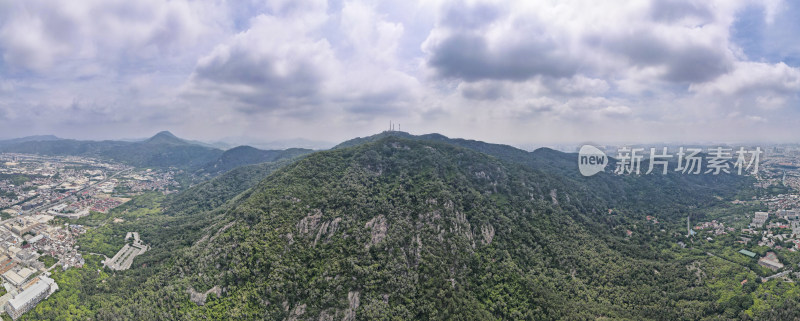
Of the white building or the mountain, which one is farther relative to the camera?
the mountain

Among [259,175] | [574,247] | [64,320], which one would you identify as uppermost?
[259,175]

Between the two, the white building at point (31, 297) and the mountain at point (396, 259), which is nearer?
the white building at point (31, 297)

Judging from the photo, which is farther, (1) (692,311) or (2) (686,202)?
(2) (686,202)

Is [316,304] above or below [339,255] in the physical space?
below

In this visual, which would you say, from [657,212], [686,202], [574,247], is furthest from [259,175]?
[686,202]

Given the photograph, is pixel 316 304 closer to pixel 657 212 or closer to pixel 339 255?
pixel 339 255

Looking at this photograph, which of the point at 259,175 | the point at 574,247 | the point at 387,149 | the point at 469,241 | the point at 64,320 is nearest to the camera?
the point at 64,320

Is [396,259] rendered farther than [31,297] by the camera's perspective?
Yes

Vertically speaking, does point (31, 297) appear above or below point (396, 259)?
below
